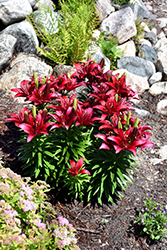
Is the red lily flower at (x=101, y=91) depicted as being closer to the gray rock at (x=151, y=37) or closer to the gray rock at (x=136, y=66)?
the gray rock at (x=136, y=66)

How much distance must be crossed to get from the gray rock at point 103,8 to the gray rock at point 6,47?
3291 millimetres

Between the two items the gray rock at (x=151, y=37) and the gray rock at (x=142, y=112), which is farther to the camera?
the gray rock at (x=151, y=37)

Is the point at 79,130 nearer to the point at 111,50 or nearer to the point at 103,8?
the point at 111,50

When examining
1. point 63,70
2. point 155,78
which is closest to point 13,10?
point 63,70

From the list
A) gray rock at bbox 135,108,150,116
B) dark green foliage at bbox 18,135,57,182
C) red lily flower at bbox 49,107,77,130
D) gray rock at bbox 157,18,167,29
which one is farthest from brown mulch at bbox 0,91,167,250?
gray rock at bbox 157,18,167,29

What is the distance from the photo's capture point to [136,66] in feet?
19.6

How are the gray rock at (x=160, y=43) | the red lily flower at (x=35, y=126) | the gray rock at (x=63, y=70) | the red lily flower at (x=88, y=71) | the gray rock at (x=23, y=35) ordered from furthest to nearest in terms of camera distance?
the gray rock at (x=160, y=43) < the gray rock at (x=23, y=35) < the gray rock at (x=63, y=70) < the red lily flower at (x=88, y=71) < the red lily flower at (x=35, y=126)

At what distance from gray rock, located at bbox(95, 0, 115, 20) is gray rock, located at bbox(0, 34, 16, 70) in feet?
10.8

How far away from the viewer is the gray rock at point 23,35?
16.3 feet

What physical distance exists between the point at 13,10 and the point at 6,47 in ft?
3.48


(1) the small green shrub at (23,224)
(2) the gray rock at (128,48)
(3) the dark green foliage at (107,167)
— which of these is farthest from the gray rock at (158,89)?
(1) the small green shrub at (23,224)

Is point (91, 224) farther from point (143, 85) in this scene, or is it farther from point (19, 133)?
point (143, 85)

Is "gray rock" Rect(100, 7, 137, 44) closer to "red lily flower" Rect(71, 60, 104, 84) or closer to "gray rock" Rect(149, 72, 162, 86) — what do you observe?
"gray rock" Rect(149, 72, 162, 86)

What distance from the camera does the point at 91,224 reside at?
273 centimetres
